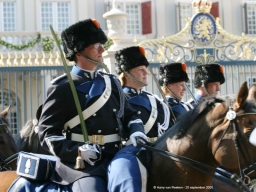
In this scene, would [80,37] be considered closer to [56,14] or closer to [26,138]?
[26,138]

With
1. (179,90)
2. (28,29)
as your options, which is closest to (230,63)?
(179,90)

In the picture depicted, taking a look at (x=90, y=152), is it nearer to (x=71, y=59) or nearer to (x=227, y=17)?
(x=71, y=59)

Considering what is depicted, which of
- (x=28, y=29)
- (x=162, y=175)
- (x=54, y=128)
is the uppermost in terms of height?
(x=28, y=29)

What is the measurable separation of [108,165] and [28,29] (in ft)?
61.9

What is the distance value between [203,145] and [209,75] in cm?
426

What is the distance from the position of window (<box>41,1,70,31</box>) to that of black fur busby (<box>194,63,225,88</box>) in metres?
15.3

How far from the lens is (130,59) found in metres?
7.20

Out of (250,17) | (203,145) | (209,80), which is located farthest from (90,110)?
(250,17)

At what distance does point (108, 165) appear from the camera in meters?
5.06

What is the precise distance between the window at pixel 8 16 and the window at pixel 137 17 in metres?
3.56

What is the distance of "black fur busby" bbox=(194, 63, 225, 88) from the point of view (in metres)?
8.95

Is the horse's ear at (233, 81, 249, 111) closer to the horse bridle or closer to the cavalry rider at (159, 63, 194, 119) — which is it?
the horse bridle

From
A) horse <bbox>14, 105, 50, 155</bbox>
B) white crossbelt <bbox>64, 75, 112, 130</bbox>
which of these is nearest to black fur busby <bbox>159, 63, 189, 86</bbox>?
horse <bbox>14, 105, 50, 155</bbox>

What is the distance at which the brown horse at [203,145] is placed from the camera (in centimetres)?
467
